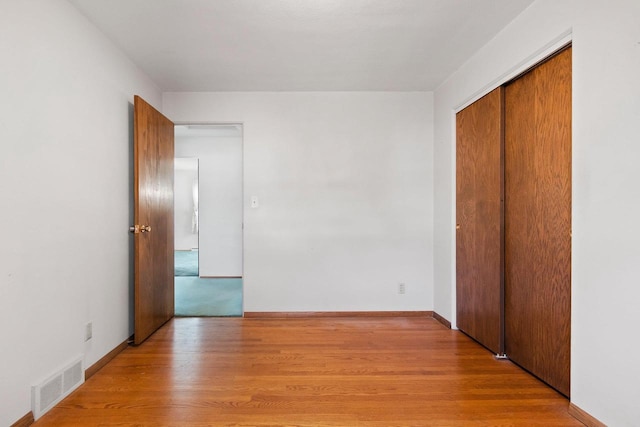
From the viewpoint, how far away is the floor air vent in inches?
70.5

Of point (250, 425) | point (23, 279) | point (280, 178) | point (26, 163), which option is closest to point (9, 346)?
point (23, 279)

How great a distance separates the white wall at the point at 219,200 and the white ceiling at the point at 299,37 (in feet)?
7.62

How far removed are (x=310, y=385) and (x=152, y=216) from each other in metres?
2.01

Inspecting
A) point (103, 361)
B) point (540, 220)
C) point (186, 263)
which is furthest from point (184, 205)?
point (540, 220)

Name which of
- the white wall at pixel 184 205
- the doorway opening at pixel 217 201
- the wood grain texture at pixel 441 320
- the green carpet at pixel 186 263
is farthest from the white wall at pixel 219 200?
the wood grain texture at pixel 441 320

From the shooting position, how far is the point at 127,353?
105 inches

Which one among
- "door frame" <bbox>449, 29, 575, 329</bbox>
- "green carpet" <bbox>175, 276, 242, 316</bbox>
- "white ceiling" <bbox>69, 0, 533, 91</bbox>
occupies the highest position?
"white ceiling" <bbox>69, 0, 533, 91</bbox>

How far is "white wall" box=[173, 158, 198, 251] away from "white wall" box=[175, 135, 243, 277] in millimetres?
1169

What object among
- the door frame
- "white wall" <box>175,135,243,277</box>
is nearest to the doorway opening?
"white wall" <box>175,135,243,277</box>

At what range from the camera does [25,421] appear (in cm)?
172

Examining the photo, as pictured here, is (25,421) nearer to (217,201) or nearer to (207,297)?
(207,297)

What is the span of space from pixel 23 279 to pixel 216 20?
188cm

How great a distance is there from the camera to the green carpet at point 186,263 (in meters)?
6.05

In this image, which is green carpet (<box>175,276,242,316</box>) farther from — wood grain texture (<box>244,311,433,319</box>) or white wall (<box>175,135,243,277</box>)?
white wall (<box>175,135,243,277</box>)
